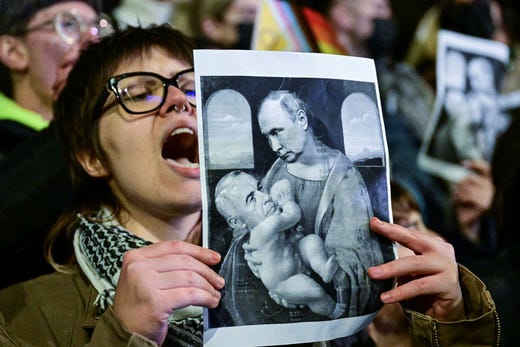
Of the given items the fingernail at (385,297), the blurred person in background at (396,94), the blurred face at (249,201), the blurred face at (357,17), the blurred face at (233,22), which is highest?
the blurred face at (249,201)

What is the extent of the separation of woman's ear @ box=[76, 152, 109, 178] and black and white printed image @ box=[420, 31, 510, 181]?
5.14 ft

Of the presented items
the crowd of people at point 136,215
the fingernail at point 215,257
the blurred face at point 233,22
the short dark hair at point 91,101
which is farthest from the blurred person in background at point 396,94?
the fingernail at point 215,257

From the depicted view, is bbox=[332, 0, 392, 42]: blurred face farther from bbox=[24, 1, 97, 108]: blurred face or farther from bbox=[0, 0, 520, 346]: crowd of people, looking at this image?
bbox=[24, 1, 97, 108]: blurred face

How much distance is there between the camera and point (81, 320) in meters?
1.25

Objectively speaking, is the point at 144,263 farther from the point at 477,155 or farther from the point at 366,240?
the point at 477,155

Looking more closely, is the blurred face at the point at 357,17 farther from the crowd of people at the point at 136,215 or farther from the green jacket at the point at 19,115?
the green jacket at the point at 19,115

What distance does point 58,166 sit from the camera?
5.41ft

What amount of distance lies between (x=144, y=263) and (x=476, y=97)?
1984mm

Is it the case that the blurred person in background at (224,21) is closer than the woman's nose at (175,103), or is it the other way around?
the woman's nose at (175,103)

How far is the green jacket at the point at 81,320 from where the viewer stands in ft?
3.52

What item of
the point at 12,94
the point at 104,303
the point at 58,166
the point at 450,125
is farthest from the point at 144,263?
the point at 450,125

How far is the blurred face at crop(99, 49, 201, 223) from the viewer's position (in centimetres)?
124

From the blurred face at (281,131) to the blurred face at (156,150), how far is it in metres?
0.18

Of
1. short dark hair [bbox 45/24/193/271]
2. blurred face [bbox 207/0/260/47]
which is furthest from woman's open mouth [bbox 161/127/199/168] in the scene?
blurred face [bbox 207/0/260/47]
